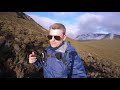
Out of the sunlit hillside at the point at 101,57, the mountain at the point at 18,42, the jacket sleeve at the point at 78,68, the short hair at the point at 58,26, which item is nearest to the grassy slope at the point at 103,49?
the sunlit hillside at the point at 101,57

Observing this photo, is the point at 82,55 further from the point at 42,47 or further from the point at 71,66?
the point at 42,47

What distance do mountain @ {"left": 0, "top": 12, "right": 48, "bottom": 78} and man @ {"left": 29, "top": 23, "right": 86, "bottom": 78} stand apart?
0.12 m

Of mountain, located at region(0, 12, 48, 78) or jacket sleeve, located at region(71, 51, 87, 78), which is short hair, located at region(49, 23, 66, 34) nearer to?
mountain, located at region(0, 12, 48, 78)

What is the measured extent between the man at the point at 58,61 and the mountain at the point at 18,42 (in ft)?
0.40

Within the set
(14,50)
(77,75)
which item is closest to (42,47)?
(14,50)

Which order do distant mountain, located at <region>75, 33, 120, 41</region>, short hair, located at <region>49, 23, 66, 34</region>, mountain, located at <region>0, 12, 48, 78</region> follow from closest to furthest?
mountain, located at <region>0, 12, 48, 78</region>, short hair, located at <region>49, 23, 66, 34</region>, distant mountain, located at <region>75, 33, 120, 41</region>

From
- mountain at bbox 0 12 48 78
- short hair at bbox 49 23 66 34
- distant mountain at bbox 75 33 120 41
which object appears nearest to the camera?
mountain at bbox 0 12 48 78

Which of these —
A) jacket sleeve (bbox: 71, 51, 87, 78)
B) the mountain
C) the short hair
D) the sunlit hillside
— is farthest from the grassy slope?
the mountain

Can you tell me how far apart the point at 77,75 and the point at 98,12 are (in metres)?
1.18

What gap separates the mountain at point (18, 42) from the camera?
13.5ft

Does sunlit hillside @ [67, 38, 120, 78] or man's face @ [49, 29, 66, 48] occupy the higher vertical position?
man's face @ [49, 29, 66, 48]

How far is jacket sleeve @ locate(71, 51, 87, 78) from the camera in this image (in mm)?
4168
